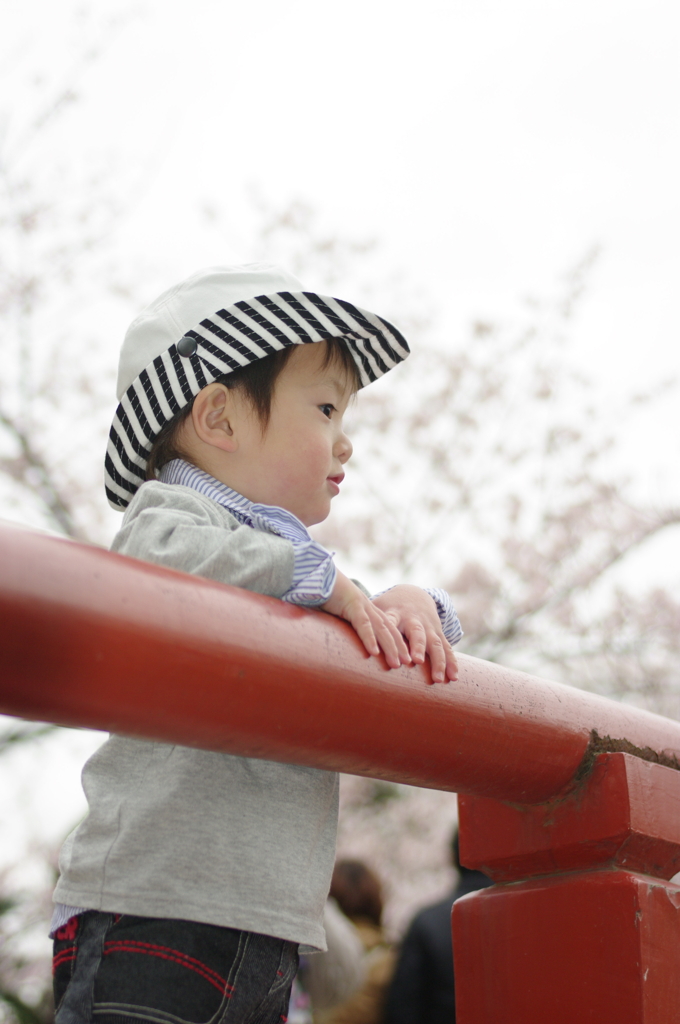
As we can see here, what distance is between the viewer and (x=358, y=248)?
30.6 ft


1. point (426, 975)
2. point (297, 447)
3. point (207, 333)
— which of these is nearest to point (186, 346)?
point (207, 333)

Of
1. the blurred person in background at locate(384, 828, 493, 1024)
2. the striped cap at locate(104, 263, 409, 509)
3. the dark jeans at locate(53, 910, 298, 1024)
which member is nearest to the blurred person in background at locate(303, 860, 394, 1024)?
the blurred person in background at locate(384, 828, 493, 1024)

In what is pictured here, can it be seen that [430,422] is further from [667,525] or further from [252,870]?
[252,870]

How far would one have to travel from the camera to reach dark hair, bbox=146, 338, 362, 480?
4.99 feet

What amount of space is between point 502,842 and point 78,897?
577 millimetres

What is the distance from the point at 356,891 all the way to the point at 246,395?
2566 mm

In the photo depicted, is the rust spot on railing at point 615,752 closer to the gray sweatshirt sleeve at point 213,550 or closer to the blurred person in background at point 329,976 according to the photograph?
the gray sweatshirt sleeve at point 213,550

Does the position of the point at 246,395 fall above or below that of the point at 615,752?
above

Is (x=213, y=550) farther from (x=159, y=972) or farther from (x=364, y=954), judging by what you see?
(x=364, y=954)

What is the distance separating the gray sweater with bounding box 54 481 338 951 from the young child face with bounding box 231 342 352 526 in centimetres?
25

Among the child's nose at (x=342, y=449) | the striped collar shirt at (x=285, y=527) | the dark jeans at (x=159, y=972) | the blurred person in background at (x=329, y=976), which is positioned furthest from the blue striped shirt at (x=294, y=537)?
the blurred person in background at (x=329, y=976)

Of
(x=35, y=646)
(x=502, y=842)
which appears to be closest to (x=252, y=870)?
(x=502, y=842)

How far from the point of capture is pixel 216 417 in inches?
59.7

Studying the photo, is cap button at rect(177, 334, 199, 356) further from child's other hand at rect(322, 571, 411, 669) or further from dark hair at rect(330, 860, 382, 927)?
dark hair at rect(330, 860, 382, 927)
